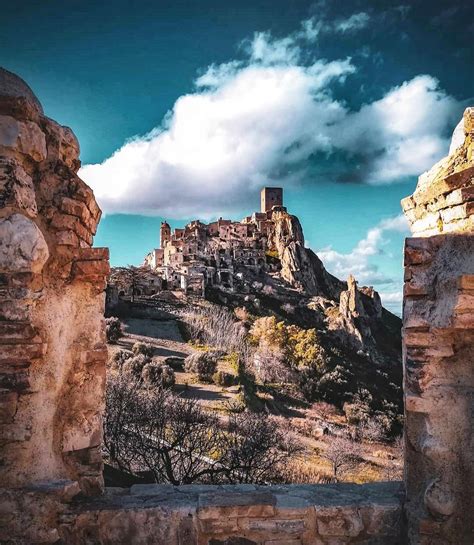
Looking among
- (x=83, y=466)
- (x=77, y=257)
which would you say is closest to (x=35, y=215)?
(x=77, y=257)

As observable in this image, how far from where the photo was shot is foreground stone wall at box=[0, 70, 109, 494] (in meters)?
2.65

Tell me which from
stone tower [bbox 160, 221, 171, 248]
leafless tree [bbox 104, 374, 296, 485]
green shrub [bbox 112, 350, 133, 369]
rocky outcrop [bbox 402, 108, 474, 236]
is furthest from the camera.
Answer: stone tower [bbox 160, 221, 171, 248]

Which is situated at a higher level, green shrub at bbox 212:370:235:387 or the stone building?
the stone building

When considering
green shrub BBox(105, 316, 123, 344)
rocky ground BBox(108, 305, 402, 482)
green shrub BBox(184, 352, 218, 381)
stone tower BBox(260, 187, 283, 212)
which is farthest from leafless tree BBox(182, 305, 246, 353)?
stone tower BBox(260, 187, 283, 212)

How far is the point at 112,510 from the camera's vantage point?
2.84 metres

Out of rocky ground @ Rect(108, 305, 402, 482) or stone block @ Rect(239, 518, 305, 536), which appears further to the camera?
rocky ground @ Rect(108, 305, 402, 482)

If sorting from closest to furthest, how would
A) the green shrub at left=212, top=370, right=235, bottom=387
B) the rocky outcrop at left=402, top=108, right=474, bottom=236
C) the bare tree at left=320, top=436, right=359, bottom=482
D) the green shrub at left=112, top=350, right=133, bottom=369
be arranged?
1. the rocky outcrop at left=402, top=108, right=474, bottom=236
2. the bare tree at left=320, top=436, right=359, bottom=482
3. the green shrub at left=112, top=350, right=133, bottom=369
4. the green shrub at left=212, top=370, right=235, bottom=387

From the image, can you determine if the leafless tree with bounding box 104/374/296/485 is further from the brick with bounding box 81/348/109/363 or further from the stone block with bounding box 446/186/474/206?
the stone block with bounding box 446/186/474/206

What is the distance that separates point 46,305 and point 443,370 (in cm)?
257

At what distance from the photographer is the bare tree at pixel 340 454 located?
12.9 metres

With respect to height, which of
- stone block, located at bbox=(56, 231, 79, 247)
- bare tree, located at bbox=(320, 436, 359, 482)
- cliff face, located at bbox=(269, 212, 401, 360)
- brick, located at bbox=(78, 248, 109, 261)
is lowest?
bare tree, located at bbox=(320, 436, 359, 482)

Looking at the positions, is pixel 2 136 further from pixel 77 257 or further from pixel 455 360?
pixel 455 360

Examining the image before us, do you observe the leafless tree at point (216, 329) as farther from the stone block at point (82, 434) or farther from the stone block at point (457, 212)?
the stone block at point (457, 212)

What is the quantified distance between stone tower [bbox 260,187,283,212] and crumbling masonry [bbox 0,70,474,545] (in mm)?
80694
